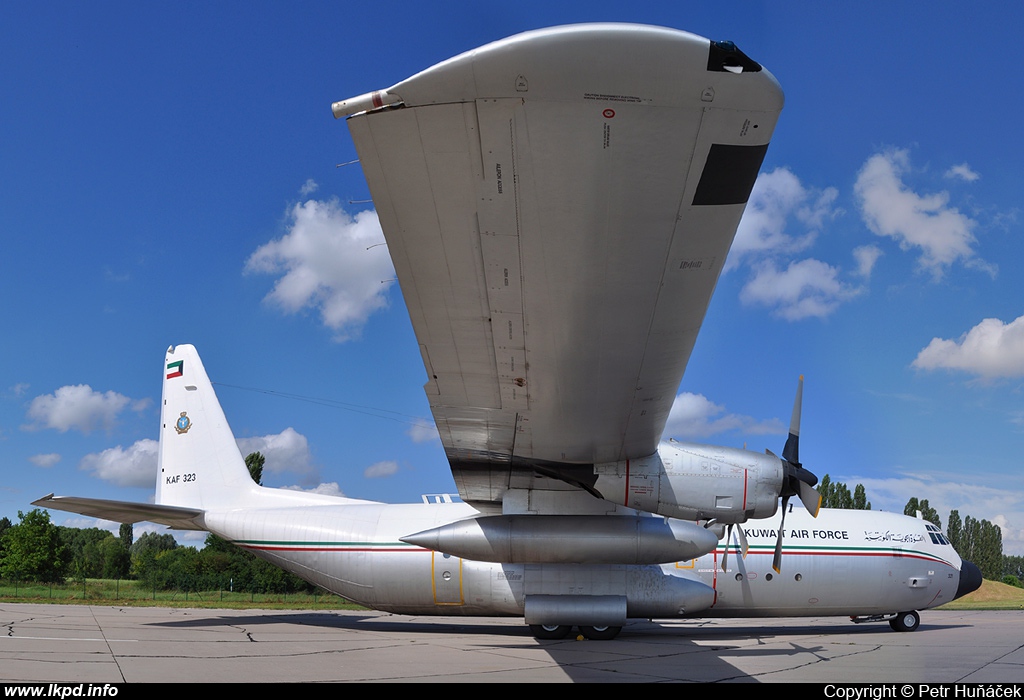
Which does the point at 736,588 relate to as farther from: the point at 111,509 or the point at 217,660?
the point at 111,509

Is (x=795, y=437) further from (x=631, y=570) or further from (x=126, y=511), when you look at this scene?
(x=126, y=511)

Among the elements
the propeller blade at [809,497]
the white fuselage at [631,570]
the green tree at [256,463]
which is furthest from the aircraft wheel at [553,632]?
the green tree at [256,463]

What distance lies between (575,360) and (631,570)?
9370 millimetres

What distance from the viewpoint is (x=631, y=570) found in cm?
1433

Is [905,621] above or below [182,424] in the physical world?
below

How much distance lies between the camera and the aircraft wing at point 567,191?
3.48 metres

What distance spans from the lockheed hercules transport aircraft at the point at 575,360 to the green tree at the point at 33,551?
113 feet

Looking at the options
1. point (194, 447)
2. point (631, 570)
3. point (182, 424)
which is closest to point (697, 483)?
point (631, 570)

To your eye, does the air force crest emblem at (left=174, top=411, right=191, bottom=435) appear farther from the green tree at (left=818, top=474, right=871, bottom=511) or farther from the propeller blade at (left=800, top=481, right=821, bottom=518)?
the green tree at (left=818, top=474, right=871, bottom=511)

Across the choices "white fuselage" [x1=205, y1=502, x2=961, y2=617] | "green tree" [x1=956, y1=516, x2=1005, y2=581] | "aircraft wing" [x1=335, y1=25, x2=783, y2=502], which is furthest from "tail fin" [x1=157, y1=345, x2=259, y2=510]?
A: "green tree" [x1=956, y1=516, x2=1005, y2=581]

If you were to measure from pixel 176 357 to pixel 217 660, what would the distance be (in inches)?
383

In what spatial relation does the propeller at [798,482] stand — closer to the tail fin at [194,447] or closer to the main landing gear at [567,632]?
the main landing gear at [567,632]

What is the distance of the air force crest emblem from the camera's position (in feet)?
57.5

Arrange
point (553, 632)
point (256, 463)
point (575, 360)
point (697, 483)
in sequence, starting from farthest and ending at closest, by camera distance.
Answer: point (256, 463) → point (553, 632) → point (697, 483) → point (575, 360)
